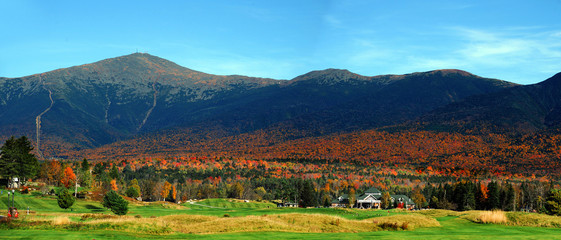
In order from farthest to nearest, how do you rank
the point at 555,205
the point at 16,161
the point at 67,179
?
the point at 67,179, the point at 16,161, the point at 555,205

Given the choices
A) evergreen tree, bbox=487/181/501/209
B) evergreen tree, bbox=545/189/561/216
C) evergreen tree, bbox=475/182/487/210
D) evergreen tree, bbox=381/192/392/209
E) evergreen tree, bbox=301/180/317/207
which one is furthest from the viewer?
evergreen tree, bbox=381/192/392/209

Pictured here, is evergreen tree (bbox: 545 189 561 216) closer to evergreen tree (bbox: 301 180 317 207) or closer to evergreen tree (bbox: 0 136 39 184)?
evergreen tree (bbox: 301 180 317 207)

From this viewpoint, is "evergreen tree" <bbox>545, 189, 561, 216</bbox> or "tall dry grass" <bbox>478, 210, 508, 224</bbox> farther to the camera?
A: "evergreen tree" <bbox>545, 189, 561, 216</bbox>

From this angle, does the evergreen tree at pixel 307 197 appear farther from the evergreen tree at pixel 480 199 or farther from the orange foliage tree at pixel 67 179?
the orange foliage tree at pixel 67 179

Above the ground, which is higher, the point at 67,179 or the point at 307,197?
the point at 67,179

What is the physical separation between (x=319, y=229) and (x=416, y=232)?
8941 mm

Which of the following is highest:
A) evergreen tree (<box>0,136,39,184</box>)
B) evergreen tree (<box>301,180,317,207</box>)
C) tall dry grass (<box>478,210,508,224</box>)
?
evergreen tree (<box>0,136,39,184</box>)

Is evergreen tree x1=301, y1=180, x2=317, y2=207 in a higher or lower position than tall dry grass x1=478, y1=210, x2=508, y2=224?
lower

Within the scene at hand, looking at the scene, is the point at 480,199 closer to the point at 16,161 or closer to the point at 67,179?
the point at 67,179

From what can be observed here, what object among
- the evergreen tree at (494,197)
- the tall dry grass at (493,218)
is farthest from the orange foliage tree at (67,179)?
the tall dry grass at (493,218)

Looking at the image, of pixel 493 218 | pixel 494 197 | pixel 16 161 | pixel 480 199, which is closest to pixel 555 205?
pixel 494 197

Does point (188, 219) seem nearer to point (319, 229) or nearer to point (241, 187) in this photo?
point (319, 229)

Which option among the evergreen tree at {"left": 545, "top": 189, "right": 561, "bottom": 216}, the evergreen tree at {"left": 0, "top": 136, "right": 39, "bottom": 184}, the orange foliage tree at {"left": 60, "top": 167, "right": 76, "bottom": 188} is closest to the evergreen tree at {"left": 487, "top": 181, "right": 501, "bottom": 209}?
the evergreen tree at {"left": 545, "top": 189, "right": 561, "bottom": 216}

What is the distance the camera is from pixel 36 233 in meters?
39.9
